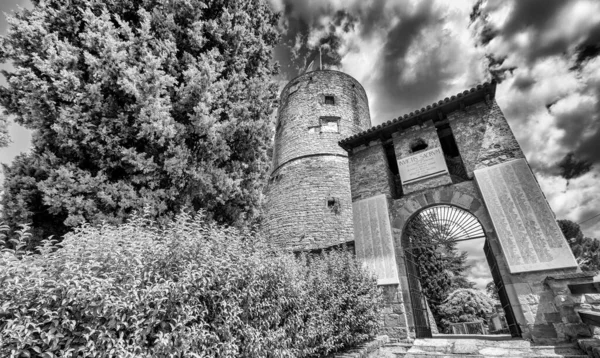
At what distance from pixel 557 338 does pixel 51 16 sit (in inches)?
406

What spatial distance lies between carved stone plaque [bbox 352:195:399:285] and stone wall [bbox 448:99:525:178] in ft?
7.79

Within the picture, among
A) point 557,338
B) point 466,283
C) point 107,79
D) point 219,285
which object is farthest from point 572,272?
point 466,283

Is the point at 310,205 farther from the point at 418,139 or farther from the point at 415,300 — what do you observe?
the point at 415,300

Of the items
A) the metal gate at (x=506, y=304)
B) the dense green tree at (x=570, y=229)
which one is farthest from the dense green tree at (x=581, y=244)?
the metal gate at (x=506, y=304)

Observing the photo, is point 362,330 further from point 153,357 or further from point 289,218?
point 289,218

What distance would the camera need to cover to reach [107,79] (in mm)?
4051

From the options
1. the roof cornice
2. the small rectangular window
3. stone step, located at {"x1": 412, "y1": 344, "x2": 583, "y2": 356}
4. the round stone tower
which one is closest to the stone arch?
stone step, located at {"x1": 412, "y1": 344, "x2": 583, "y2": 356}

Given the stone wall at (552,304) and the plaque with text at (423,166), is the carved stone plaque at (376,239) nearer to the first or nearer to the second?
the plaque with text at (423,166)

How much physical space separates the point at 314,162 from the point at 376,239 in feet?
22.2

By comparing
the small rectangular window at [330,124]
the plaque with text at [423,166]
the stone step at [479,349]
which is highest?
the small rectangular window at [330,124]

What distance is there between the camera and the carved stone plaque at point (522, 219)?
4.89m

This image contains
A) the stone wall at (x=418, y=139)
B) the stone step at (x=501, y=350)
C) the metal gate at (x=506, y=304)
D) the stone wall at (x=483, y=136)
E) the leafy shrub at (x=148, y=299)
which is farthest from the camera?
the stone wall at (x=418, y=139)

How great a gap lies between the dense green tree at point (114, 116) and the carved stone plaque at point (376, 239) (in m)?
3.49

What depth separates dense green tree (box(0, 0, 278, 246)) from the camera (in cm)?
382
